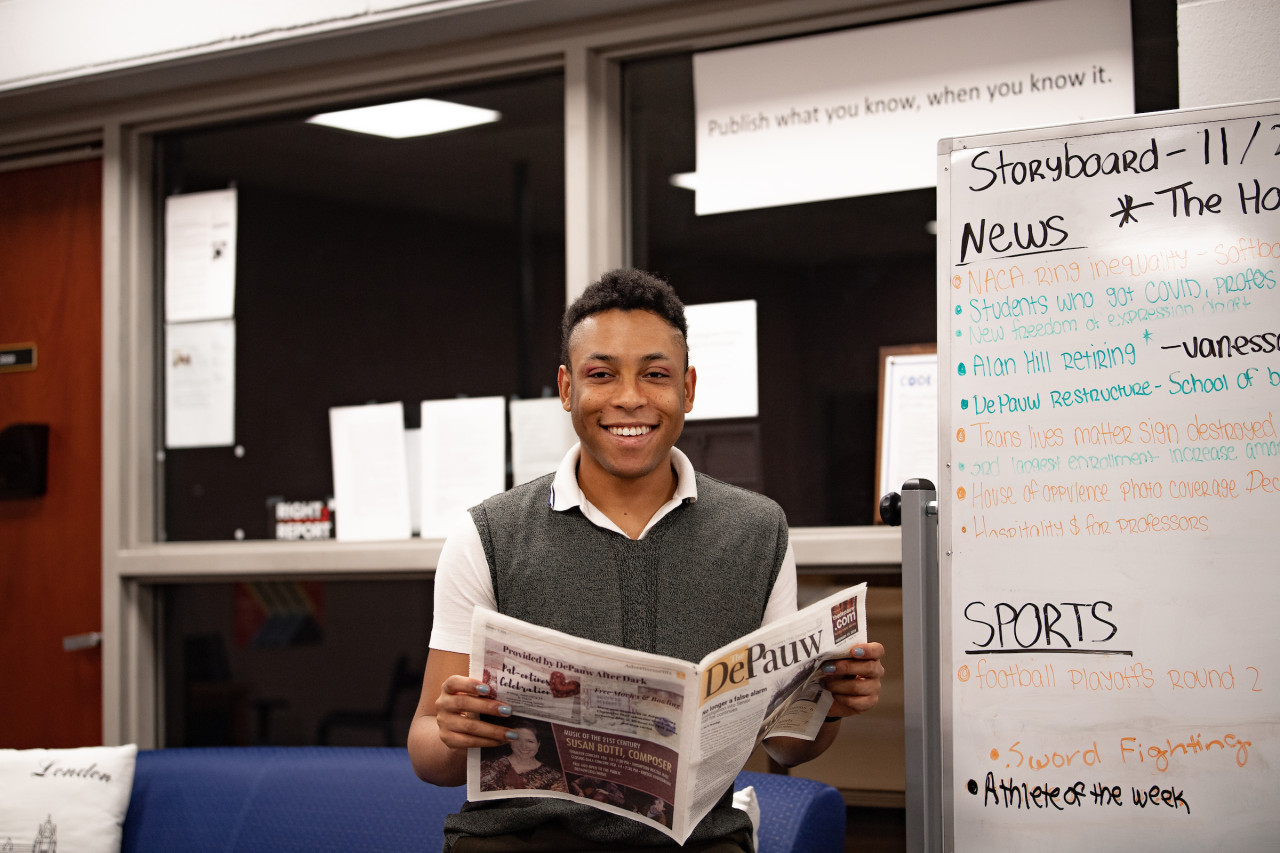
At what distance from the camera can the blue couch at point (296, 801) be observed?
2.22 meters

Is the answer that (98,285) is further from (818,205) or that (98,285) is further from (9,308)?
(818,205)

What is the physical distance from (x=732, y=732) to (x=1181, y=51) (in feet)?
5.20

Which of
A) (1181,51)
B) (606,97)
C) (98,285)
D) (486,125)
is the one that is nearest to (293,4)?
(486,125)

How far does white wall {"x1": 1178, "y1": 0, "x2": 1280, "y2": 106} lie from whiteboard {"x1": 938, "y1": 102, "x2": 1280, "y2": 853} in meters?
0.38

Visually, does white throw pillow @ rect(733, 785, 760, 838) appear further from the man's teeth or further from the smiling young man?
the man's teeth

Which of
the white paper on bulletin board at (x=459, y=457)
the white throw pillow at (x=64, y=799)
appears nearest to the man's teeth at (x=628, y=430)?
the white paper on bulletin board at (x=459, y=457)

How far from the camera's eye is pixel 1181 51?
2.05 m

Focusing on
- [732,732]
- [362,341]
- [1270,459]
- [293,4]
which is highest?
[293,4]

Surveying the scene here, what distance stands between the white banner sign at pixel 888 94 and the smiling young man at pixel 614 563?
93 centimetres

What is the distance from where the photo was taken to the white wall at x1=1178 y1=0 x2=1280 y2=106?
1.98 meters

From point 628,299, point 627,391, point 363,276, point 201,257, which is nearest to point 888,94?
point 628,299

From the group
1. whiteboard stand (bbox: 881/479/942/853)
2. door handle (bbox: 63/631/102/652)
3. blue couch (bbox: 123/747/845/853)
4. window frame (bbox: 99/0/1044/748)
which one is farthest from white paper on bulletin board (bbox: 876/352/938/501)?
door handle (bbox: 63/631/102/652)

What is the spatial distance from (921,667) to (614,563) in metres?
0.55

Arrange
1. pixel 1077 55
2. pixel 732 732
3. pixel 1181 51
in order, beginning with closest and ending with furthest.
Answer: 1. pixel 732 732
2. pixel 1181 51
3. pixel 1077 55
